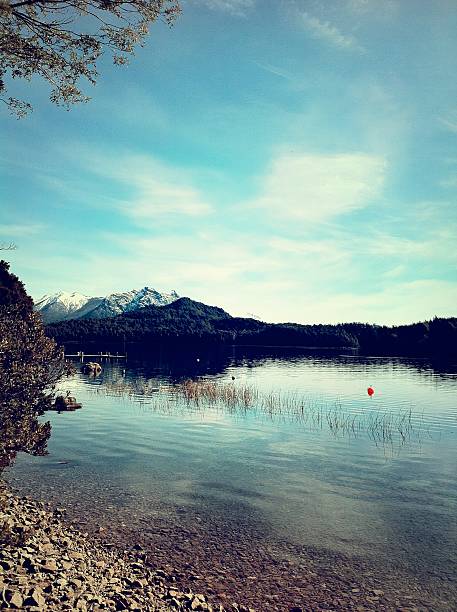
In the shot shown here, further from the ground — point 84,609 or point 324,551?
point 84,609

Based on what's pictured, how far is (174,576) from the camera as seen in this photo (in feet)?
47.1

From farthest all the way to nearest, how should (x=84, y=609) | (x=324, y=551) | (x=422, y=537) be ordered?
(x=422, y=537)
(x=324, y=551)
(x=84, y=609)

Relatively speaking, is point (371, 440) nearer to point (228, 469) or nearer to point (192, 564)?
point (228, 469)

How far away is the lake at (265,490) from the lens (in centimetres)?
1577

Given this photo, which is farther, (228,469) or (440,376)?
(440,376)

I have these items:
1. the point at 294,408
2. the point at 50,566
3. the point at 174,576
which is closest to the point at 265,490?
the point at 174,576

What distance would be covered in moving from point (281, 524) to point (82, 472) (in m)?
12.9

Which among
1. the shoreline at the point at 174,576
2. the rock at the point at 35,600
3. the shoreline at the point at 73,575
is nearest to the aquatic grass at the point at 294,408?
the shoreline at the point at 174,576

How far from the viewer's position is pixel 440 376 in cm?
9356

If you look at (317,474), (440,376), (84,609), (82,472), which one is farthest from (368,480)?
(440,376)

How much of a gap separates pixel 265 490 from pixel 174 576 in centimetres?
1041

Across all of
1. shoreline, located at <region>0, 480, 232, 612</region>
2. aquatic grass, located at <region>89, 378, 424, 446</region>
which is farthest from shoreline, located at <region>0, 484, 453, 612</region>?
aquatic grass, located at <region>89, 378, 424, 446</region>

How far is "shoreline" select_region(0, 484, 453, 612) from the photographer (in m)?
11.7

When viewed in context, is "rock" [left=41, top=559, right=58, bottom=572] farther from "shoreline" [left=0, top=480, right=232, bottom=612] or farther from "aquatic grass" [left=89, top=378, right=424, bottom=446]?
"aquatic grass" [left=89, top=378, right=424, bottom=446]
